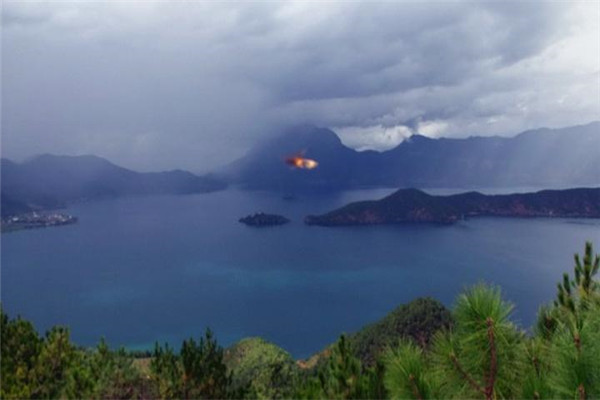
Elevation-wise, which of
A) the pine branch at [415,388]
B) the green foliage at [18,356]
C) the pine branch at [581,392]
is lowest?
the green foliage at [18,356]

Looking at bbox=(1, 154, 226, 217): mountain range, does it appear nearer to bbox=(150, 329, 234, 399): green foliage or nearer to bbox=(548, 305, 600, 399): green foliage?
bbox=(150, 329, 234, 399): green foliage

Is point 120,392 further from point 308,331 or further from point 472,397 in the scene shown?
point 308,331

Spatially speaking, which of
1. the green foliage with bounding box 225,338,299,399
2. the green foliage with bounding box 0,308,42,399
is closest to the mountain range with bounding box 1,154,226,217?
the green foliage with bounding box 225,338,299,399

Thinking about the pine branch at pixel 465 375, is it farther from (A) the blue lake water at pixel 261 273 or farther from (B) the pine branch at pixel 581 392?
(A) the blue lake water at pixel 261 273

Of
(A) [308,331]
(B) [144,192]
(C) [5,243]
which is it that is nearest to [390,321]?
(A) [308,331]

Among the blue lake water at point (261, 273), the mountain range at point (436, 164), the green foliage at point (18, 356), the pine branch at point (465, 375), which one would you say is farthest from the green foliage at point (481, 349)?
the mountain range at point (436, 164)

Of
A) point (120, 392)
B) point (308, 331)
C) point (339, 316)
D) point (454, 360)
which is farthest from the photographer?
point (339, 316)

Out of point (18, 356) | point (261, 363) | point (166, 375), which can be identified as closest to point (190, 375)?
point (166, 375)
